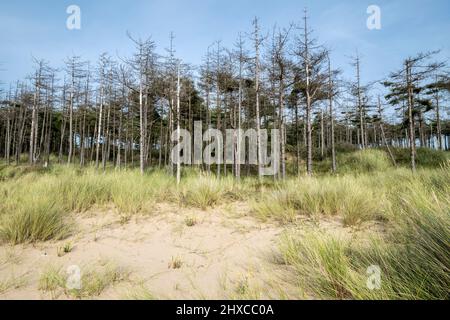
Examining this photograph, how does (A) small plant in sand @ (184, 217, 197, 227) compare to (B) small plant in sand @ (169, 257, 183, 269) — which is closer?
(B) small plant in sand @ (169, 257, 183, 269)

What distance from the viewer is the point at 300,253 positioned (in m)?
2.84

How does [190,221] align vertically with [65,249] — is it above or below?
above

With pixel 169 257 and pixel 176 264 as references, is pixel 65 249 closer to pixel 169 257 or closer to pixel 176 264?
pixel 169 257

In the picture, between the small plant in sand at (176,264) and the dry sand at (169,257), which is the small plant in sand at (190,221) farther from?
the small plant in sand at (176,264)

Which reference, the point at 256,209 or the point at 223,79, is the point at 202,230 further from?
the point at 223,79

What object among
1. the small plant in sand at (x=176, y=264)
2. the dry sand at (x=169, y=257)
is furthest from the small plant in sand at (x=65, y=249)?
the small plant in sand at (x=176, y=264)

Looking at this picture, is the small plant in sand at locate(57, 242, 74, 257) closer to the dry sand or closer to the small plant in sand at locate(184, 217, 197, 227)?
the dry sand

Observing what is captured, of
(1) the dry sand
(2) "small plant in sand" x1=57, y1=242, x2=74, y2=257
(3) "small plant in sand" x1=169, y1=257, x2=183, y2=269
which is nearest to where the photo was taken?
(1) the dry sand

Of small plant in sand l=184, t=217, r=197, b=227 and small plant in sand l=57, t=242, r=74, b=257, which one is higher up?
small plant in sand l=184, t=217, r=197, b=227

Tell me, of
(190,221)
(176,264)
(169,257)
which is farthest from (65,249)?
(190,221)

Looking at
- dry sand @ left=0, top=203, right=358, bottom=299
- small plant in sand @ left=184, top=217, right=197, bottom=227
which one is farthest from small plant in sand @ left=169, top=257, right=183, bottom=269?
small plant in sand @ left=184, top=217, right=197, bottom=227

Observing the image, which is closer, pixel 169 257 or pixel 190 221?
pixel 169 257

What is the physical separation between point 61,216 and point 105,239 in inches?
47.5

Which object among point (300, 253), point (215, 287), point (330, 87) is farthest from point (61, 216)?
point (330, 87)
